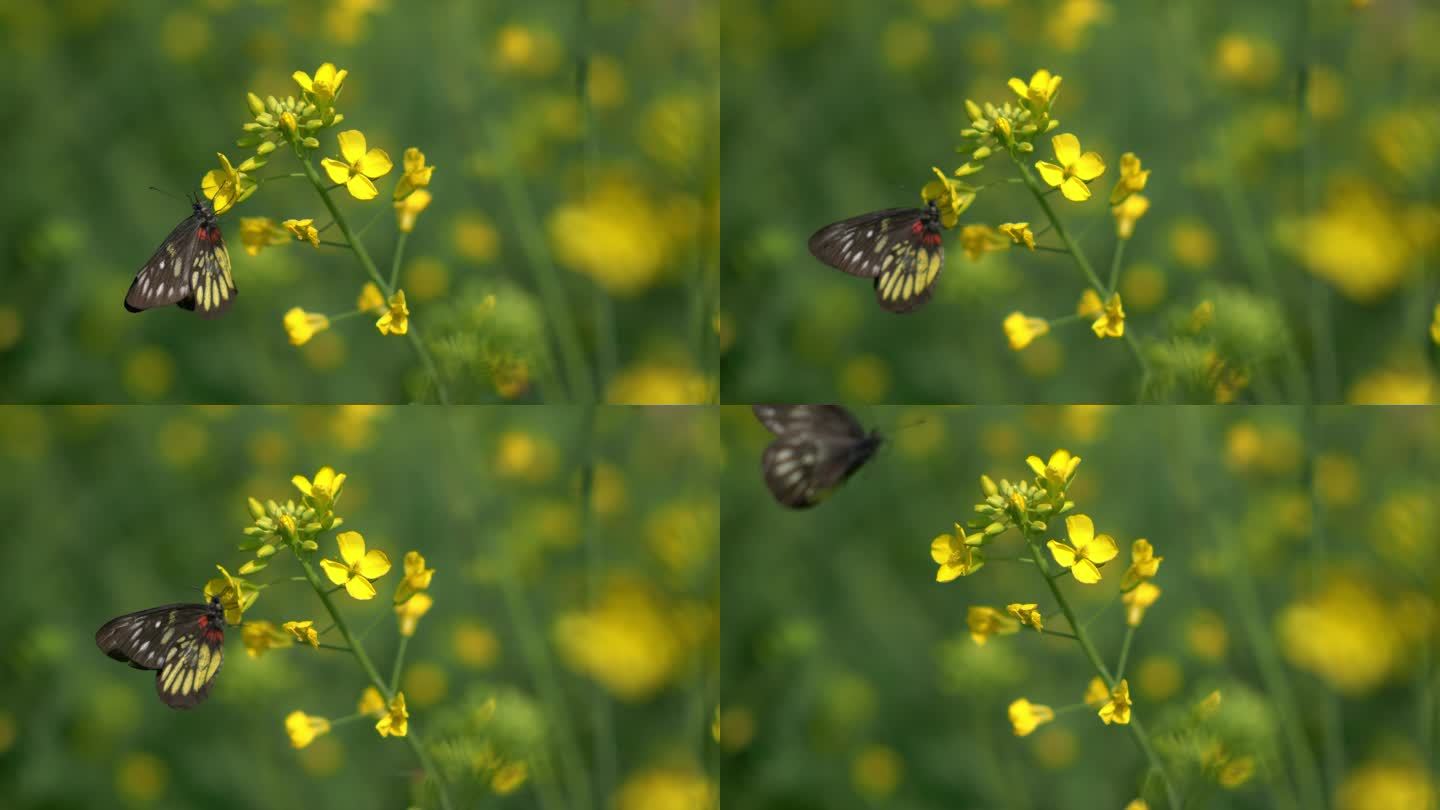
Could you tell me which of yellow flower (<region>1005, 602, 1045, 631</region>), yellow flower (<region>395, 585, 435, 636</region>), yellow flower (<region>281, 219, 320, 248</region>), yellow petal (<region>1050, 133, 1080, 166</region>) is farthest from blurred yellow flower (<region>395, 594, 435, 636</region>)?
yellow petal (<region>1050, 133, 1080, 166</region>)

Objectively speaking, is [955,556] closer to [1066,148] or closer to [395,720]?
[1066,148]

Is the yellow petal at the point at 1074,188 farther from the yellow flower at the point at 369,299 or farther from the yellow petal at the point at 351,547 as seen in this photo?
the yellow petal at the point at 351,547

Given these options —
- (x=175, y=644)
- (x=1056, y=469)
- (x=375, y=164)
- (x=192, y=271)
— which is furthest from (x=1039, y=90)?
(x=175, y=644)

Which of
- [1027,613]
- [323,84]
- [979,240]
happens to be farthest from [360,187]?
[1027,613]

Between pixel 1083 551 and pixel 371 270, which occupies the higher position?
pixel 371 270

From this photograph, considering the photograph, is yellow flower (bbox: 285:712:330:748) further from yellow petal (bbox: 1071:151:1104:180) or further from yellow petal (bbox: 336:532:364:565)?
yellow petal (bbox: 1071:151:1104:180)

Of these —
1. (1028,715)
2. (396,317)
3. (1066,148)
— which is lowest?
(1028,715)
